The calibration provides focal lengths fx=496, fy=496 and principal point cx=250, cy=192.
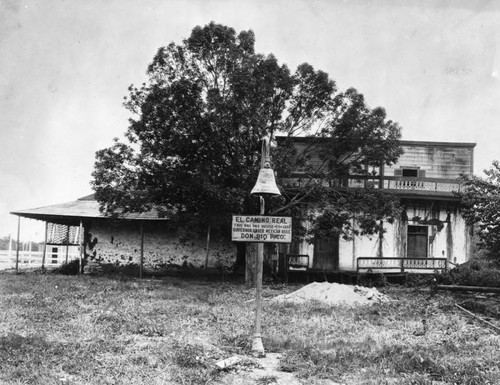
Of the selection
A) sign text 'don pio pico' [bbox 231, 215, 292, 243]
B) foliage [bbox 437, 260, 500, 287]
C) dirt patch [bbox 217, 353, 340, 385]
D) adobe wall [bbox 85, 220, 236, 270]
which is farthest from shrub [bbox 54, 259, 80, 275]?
dirt patch [bbox 217, 353, 340, 385]

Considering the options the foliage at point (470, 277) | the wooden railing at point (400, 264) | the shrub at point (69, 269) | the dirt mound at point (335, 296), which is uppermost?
the wooden railing at point (400, 264)

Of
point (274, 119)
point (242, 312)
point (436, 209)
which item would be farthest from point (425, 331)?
point (436, 209)

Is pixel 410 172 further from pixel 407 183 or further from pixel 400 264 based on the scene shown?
pixel 400 264

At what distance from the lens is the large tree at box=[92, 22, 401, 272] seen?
57.1 feet

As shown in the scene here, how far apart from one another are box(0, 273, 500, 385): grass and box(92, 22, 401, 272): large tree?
5.33 meters

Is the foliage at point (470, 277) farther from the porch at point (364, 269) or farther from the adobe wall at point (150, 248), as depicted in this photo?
the adobe wall at point (150, 248)

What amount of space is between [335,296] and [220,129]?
6.78 meters

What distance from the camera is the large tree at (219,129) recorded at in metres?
17.4

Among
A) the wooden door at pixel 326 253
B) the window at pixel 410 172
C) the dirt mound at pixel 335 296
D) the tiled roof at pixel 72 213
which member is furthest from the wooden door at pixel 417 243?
the tiled roof at pixel 72 213

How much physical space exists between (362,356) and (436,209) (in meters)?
17.7

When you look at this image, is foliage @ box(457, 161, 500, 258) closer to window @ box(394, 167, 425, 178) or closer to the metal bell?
window @ box(394, 167, 425, 178)

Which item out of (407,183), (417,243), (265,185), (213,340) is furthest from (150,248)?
(265,185)

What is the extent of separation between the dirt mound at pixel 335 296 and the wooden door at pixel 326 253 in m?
7.70

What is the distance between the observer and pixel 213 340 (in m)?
8.55
